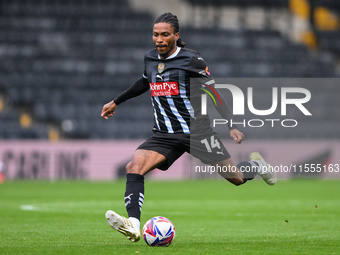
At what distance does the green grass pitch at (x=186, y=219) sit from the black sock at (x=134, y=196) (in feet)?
1.11

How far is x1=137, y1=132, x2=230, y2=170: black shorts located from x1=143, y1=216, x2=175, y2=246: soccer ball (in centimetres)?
62

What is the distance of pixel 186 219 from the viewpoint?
9.80 m

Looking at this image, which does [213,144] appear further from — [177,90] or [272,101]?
[272,101]

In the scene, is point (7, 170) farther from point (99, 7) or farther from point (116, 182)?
point (99, 7)

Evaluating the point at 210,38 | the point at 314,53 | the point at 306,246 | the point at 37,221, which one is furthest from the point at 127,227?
the point at 314,53

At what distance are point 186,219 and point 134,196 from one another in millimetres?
3383

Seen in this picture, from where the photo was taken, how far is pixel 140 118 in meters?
24.0

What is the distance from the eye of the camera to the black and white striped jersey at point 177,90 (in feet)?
22.2

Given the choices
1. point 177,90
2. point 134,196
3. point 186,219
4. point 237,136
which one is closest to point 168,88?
point 177,90

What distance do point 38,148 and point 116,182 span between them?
2.51 m

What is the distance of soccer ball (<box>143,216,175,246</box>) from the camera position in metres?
6.41

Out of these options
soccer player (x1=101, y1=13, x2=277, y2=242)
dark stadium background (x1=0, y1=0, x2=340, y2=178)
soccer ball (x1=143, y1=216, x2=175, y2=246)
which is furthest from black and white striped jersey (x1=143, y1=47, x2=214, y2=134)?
dark stadium background (x1=0, y1=0, x2=340, y2=178)

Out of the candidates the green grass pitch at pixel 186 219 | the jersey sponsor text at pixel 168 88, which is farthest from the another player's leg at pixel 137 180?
the jersey sponsor text at pixel 168 88

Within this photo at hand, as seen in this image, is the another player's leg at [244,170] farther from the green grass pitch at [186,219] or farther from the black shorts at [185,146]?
the green grass pitch at [186,219]
